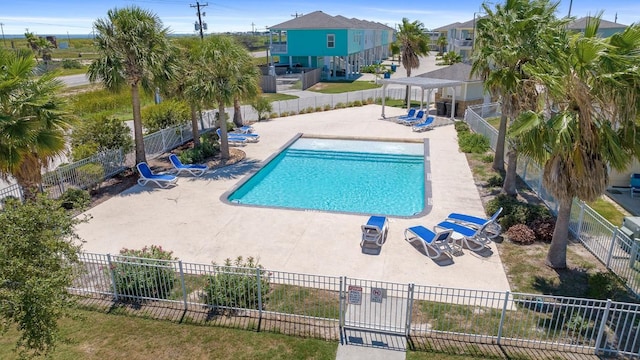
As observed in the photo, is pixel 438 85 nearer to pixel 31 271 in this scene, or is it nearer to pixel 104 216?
pixel 104 216

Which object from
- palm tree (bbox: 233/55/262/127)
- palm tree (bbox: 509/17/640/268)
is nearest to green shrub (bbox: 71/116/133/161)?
palm tree (bbox: 233/55/262/127)

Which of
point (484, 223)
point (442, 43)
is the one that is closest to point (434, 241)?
point (484, 223)

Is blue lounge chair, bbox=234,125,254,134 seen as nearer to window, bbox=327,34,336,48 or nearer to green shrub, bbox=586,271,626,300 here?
green shrub, bbox=586,271,626,300

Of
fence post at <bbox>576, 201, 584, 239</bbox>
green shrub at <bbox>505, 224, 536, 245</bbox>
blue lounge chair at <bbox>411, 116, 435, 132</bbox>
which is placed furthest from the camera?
blue lounge chair at <bbox>411, 116, 435, 132</bbox>

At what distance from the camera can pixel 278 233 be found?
12641 mm

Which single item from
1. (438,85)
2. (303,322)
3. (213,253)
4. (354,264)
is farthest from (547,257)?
(438,85)

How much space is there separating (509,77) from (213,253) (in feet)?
32.3

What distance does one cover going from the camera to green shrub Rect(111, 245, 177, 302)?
369 inches

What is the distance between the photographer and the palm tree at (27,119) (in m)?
9.90

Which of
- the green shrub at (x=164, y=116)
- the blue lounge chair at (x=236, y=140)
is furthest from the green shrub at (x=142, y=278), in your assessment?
the green shrub at (x=164, y=116)

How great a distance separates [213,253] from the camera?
11508mm

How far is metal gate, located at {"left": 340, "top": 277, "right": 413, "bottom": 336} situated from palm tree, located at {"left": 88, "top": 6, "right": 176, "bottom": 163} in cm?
1205

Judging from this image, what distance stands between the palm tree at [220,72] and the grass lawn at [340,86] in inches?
925

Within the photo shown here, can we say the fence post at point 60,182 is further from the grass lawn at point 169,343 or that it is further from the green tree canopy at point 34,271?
the green tree canopy at point 34,271
